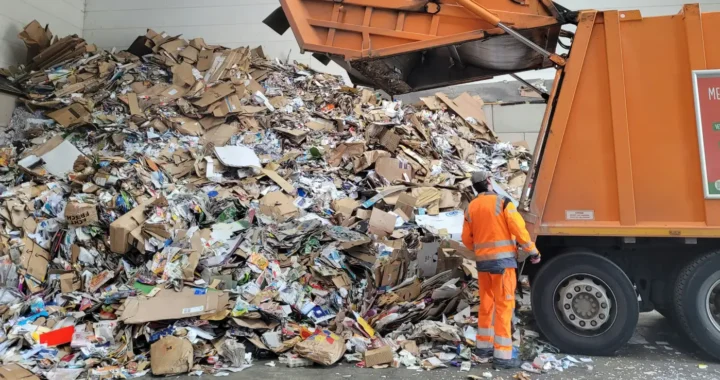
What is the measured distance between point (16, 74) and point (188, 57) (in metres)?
3.16

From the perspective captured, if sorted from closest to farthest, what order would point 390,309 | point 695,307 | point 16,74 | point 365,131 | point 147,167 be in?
point 695,307
point 390,309
point 147,167
point 365,131
point 16,74

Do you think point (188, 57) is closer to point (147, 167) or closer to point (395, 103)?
point (147, 167)

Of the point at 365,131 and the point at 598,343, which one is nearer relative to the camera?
the point at 598,343

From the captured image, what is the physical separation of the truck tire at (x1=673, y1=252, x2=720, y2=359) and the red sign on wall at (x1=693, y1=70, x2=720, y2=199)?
0.56 m

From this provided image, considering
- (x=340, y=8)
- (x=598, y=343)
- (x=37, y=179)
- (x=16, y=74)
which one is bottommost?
(x=598, y=343)

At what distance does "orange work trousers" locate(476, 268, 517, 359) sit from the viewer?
3449 mm

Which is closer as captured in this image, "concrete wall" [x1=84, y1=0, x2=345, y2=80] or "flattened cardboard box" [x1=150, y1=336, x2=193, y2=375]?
"flattened cardboard box" [x1=150, y1=336, x2=193, y2=375]

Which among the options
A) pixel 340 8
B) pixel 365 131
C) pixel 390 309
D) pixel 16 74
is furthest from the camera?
pixel 16 74

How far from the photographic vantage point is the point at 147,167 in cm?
639

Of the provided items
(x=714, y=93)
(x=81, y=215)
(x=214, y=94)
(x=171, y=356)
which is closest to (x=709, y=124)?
(x=714, y=93)

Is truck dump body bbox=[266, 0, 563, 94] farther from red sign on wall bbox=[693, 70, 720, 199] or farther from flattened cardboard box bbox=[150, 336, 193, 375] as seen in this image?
flattened cardboard box bbox=[150, 336, 193, 375]

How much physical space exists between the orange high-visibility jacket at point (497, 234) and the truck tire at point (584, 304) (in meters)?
0.43

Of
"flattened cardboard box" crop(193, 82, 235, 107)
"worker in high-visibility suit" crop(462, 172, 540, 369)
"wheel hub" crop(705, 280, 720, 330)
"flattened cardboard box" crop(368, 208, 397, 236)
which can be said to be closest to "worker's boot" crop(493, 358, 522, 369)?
"worker in high-visibility suit" crop(462, 172, 540, 369)

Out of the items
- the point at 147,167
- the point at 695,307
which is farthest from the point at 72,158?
the point at 695,307
